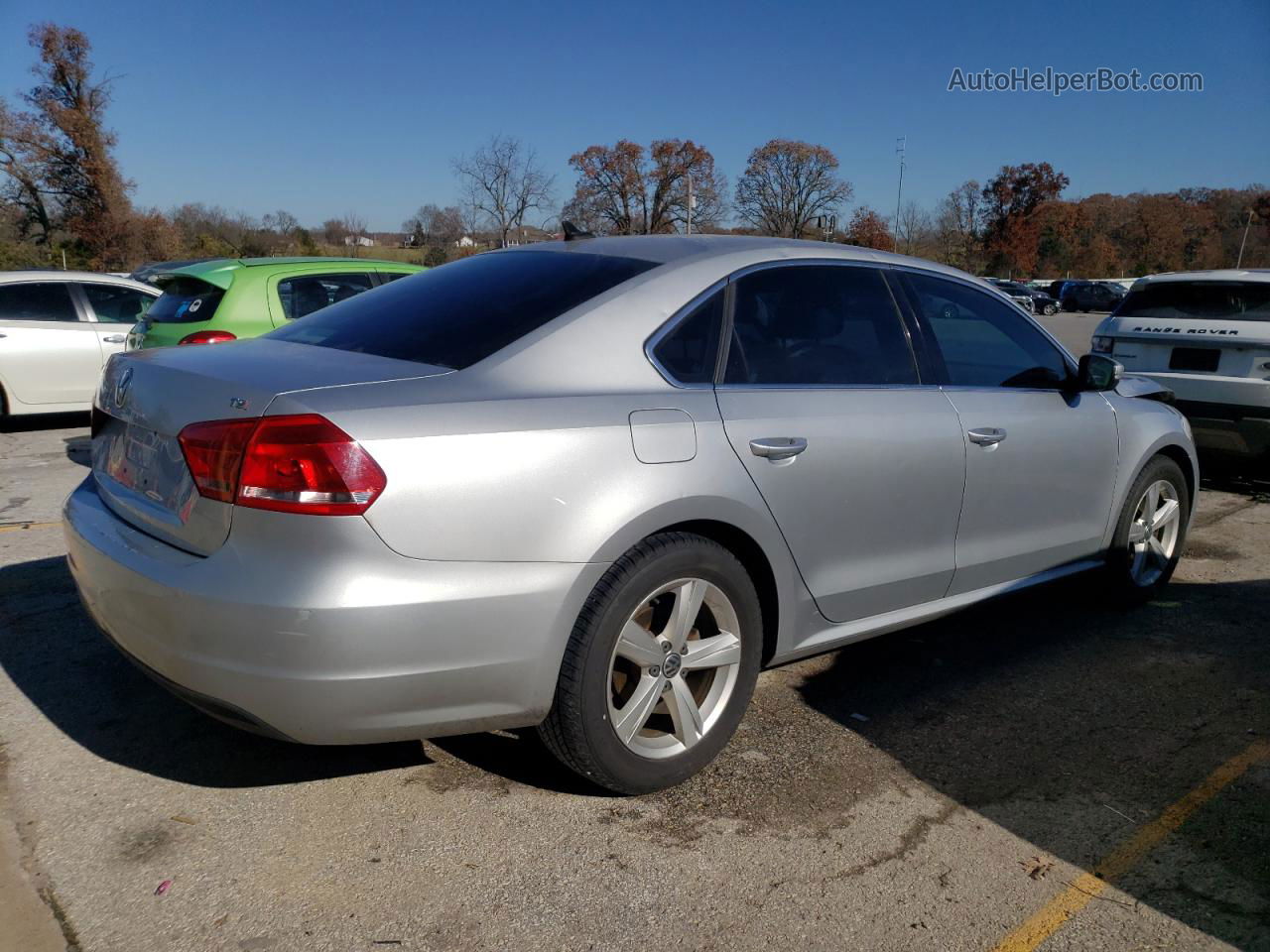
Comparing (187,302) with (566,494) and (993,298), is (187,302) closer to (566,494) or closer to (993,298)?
(993,298)

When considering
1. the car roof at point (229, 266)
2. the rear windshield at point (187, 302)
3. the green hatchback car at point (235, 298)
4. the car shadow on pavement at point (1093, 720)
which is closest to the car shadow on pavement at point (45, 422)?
the green hatchback car at point (235, 298)

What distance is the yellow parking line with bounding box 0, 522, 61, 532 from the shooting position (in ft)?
18.7

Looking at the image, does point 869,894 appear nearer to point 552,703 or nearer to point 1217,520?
point 552,703

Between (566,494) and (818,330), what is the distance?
133 cm

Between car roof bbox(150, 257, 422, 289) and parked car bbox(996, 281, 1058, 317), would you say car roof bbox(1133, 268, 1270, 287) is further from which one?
parked car bbox(996, 281, 1058, 317)

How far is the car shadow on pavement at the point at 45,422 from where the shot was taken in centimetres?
973

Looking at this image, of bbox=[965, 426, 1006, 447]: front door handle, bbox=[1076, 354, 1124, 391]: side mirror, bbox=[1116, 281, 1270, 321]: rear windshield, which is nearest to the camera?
bbox=[965, 426, 1006, 447]: front door handle

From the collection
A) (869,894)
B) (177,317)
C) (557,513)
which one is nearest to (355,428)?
(557,513)

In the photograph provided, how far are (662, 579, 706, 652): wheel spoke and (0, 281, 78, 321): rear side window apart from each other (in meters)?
8.79

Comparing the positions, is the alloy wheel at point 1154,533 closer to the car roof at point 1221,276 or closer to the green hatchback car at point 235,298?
the car roof at point 1221,276

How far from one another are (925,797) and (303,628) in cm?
192

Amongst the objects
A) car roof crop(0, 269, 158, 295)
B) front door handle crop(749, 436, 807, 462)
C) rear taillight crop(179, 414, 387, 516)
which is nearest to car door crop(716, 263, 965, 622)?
front door handle crop(749, 436, 807, 462)

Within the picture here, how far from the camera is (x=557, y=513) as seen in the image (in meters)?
2.61

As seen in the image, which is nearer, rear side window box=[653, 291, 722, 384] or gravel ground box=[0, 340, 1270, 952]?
gravel ground box=[0, 340, 1270, 952]
